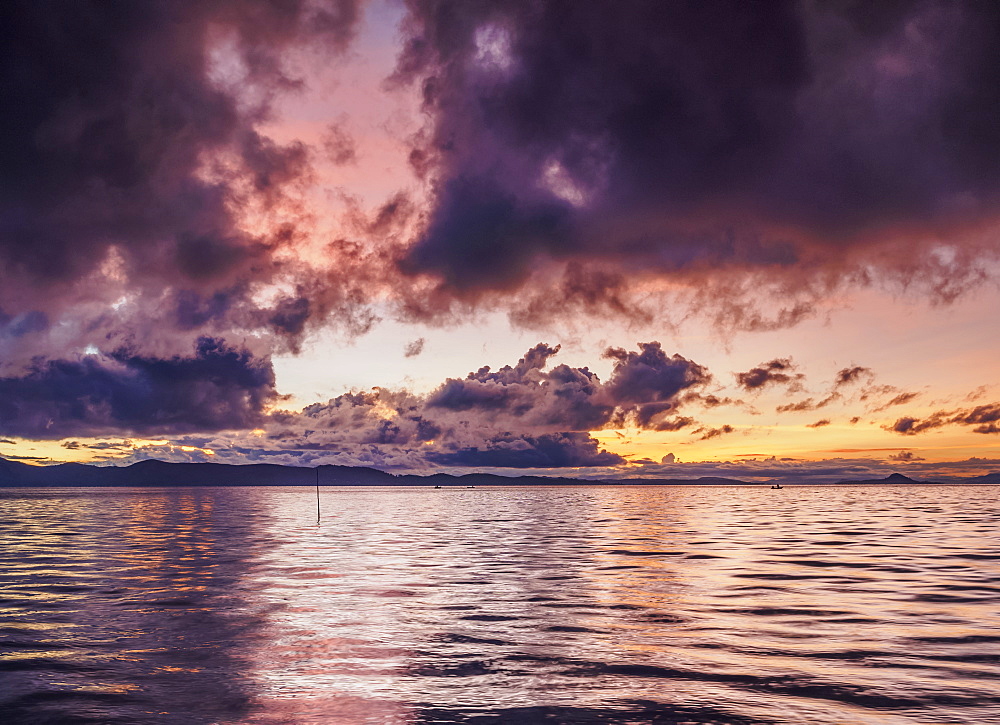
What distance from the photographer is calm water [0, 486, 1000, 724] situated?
13.8 m

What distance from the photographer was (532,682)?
1541cm

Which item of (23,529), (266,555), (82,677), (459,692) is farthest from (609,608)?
(23,529)

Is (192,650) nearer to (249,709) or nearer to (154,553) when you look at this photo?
(249,709)

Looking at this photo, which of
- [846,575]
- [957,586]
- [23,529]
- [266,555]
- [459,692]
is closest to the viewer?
[459,692]

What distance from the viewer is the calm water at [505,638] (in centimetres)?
1377

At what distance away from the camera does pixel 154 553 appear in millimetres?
46094

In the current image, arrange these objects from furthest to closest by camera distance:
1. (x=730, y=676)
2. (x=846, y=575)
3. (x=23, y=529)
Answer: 1. (x=23, y=529)
2. (x=846, y=575)
3. (x=730, y=676)

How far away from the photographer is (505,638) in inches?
790

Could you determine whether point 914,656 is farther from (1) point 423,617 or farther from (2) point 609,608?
(1) point 423,617

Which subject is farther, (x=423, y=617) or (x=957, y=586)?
(x=957, y=586)

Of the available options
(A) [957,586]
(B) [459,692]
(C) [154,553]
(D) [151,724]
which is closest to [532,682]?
(B) [459,692]

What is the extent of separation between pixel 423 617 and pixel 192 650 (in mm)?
6997

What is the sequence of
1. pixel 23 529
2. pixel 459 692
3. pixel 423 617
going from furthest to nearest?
1. pixel 23 529
2. pixel 423 617
3. pixel 459 692

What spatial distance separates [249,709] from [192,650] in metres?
6.33
